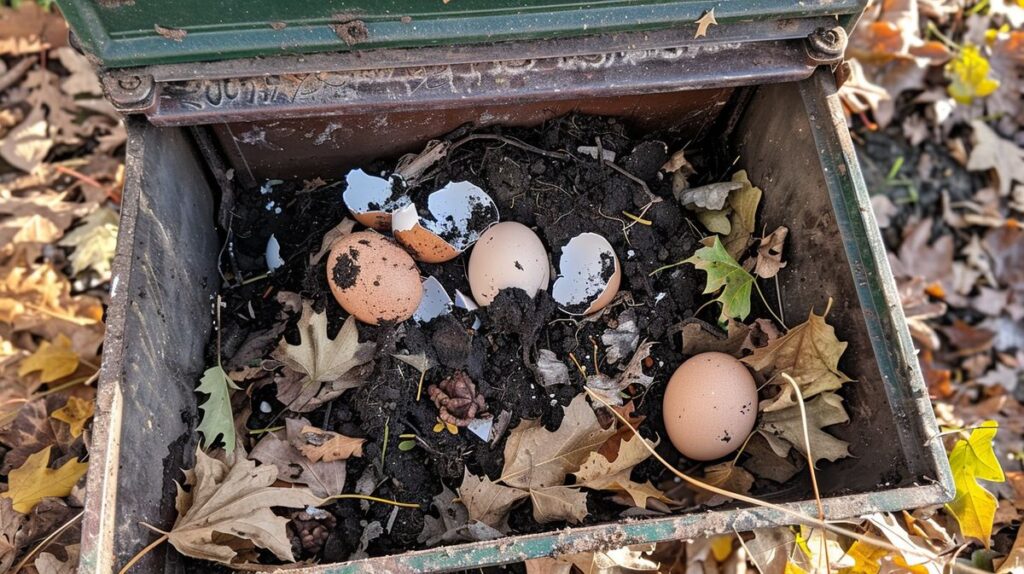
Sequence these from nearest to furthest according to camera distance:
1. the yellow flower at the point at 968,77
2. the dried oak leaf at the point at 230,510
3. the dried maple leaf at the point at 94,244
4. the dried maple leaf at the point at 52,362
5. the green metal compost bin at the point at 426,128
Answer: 1. the green metal compost bin at the point at 426,128
2. the dried oak leaf at the point at 230,510
3. the dried maple leaf at the point at 52,362
4. the dried maple leaf at the point at 94,244
5. the yellow flower at the point at 968,77

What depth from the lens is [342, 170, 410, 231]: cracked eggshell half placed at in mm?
2438

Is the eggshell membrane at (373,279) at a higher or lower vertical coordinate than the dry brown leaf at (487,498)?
higher

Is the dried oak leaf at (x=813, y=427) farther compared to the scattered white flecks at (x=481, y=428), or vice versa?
the scattered white flecks at (x=481, y=428)

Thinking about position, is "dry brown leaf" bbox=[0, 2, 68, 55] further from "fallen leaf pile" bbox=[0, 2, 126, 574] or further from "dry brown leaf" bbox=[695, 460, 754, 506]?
"dry brown leaf" bbox=[695, 460, 754, 506]

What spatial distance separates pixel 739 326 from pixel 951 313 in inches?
55.6

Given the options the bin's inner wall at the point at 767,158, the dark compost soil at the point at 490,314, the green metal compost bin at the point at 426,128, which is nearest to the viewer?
the green metal compost bin at the point at 426,128

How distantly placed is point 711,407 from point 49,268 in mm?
2555

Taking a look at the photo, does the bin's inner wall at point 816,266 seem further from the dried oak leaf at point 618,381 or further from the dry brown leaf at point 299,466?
the dry brown leaf at point 299,466

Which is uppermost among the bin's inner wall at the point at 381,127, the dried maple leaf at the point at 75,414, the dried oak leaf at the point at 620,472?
the bin's inner wall at the point at 381,127

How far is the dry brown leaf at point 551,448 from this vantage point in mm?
2195

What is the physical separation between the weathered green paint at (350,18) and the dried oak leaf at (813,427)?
1.12m

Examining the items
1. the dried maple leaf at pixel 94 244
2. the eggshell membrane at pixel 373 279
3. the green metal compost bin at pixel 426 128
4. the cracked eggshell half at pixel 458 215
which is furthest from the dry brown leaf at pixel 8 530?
the cracked eggshell half at pixel 458 215

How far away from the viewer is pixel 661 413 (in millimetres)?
2330

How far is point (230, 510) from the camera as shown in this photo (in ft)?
6.59
